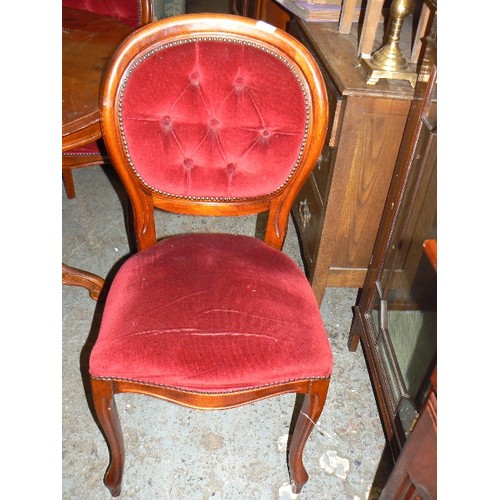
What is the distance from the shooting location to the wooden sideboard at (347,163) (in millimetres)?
1571

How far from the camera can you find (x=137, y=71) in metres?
1.28

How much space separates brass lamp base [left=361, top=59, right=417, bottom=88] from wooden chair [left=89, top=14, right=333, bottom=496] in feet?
1.04

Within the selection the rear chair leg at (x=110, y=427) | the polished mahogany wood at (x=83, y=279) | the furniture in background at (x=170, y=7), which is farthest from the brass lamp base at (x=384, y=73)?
the furniture in background at (x=170, y=7)

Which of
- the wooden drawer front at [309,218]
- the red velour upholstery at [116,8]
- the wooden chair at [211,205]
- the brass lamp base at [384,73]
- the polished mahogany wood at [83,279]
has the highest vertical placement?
the brass lamp base at [384,73]

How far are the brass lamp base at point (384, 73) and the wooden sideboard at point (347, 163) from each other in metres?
0.02

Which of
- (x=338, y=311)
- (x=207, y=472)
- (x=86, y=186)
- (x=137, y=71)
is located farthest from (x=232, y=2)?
(x=207, y=472)

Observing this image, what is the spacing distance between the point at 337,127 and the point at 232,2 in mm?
3356

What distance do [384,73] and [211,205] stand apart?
0.65 metres

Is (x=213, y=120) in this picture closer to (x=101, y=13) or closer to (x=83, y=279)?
(x=83, y=279)

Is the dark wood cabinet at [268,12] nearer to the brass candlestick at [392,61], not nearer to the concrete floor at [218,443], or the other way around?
the brass candlestick at [392,61]

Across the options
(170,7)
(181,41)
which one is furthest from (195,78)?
(170,7)

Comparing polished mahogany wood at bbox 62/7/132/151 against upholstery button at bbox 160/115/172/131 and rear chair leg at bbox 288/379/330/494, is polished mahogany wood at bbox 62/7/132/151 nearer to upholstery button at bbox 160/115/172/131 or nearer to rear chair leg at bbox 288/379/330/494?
upholstery button at bbox 160/115/172/131

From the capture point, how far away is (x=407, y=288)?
151 cm

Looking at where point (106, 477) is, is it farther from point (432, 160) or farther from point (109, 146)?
point (432, 160)
